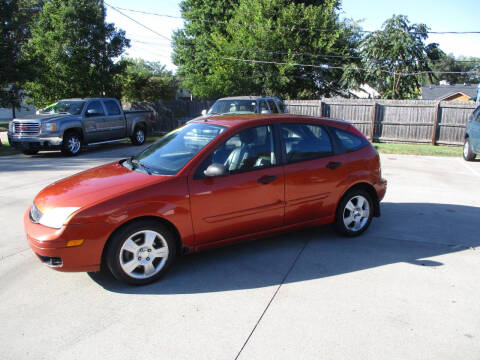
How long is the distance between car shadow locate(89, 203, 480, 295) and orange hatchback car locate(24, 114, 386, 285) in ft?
0.88

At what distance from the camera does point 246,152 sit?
14.7ft

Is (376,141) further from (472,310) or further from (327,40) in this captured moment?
(472,310)

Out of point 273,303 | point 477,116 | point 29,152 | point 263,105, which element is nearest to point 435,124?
point 477,116

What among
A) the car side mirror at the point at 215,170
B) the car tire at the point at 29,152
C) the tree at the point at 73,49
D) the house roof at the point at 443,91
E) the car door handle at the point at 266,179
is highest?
the tree at the point at 73,49

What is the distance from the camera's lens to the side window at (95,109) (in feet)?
45.6

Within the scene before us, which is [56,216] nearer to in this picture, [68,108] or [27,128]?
[27,128]

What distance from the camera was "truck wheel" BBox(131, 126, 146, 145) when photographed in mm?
16089

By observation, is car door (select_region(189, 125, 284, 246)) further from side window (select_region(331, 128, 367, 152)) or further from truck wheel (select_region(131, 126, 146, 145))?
→ truck wheel (select_region(131, 126, 146, 145))

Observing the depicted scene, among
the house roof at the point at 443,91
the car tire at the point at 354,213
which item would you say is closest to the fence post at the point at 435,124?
the car tire at the point at 354,213

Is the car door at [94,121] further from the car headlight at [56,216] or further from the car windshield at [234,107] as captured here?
the car headlight at [56,216]

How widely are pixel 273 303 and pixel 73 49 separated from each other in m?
18.3

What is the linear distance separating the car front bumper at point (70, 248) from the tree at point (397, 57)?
24144 mm

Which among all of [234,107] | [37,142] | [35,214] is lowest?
[37,142]

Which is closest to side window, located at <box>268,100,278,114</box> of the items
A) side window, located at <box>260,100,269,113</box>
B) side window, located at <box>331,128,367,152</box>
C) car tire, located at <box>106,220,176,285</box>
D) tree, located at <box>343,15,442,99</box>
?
side window, located at <box>260,100,269,113</box>
